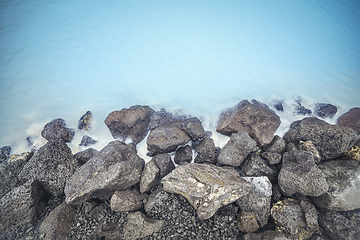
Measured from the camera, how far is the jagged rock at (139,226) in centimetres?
294

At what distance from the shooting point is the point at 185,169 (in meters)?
3.24

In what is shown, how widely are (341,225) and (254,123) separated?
212cm

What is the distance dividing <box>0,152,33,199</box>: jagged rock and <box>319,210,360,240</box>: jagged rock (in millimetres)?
5599

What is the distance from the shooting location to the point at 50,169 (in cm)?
354

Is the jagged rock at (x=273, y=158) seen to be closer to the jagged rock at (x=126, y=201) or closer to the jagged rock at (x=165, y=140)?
the jagged rock at (x=165, y=140)

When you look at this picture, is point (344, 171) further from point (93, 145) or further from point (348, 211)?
point (93, 145)

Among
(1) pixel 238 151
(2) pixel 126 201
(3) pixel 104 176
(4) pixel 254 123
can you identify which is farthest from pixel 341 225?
(3) pixel 104 176

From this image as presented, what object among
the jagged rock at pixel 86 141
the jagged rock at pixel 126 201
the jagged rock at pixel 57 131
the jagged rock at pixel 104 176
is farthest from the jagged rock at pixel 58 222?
the jagged rock at pixel 57 131

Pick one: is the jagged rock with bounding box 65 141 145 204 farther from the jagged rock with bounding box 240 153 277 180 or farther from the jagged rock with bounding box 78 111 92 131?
the jagged rock with bounding box 240 153 277 180

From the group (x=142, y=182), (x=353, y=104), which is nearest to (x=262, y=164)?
(x=142, y=182)

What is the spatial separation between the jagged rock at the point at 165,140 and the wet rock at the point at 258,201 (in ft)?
5.01

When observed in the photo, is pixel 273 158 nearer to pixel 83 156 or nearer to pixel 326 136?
pixel 326 136

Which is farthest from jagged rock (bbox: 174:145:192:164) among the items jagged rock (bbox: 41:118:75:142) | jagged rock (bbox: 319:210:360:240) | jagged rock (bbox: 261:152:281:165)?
jagged rock (bbox: 41:118:75:142)

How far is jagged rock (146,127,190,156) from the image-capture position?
152 inches
